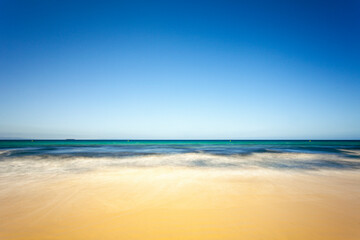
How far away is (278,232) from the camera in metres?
2.88

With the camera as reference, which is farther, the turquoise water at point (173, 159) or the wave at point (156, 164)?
the turquoise water at point (173, 159)

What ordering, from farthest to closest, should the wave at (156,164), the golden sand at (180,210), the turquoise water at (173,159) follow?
1. the turquoise water at (173,159)
2. the wave at (156,164)
3. the golden sand at (180,210)

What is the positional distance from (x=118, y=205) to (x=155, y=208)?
0.86 m

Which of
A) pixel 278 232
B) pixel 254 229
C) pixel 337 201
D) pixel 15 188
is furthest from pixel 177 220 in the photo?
pixel 15 188

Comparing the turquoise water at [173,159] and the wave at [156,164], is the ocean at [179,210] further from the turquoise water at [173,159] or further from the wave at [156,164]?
the turquoise water at [173,159]

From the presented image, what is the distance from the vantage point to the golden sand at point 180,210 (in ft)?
9.46

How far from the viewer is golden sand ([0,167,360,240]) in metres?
2.88

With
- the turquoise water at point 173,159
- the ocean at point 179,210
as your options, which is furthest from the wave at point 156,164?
the ocean at point 179,210

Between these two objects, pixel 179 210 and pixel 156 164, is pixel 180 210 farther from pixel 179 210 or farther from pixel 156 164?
pixel 156 164

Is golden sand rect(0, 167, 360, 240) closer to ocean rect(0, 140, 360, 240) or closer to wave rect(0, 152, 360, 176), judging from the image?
ocean rect(0, 140, 360, 240)

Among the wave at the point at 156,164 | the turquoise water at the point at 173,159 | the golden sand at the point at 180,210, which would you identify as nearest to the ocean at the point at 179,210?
the golden sand at the point at 180,210

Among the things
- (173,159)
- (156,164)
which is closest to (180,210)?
(156,164)

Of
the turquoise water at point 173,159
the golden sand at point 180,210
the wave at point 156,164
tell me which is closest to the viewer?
the golden sand at point 180,210

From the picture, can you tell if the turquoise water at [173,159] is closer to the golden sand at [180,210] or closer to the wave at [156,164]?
the wave at [156,164]
